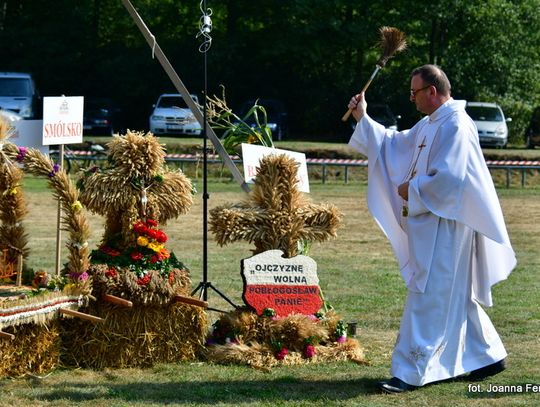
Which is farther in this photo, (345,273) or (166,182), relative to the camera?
(345,273)

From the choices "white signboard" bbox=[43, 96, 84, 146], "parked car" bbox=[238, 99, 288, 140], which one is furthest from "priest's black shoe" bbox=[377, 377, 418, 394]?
"parked car" bbox=[238, 99, 288, 140]

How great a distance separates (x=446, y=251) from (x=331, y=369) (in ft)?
4.18

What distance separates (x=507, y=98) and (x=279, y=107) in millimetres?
8916

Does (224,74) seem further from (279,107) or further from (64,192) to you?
(64,192)

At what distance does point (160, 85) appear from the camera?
42406 millimetres

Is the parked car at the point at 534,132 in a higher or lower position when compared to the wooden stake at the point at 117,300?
higher

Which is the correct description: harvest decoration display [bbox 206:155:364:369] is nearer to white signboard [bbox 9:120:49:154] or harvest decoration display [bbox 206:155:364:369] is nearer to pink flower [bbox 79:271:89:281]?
pink flower [bbox 79:271:89:281]

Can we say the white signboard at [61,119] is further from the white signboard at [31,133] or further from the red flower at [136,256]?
the red flower at [136,256]

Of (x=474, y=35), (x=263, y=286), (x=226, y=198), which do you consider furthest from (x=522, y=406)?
(x=474, y=35)

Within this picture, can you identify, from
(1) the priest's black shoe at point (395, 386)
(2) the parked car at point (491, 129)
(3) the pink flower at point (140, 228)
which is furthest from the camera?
(2) the parked car at point (491, 129)

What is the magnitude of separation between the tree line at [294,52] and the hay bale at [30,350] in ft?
106

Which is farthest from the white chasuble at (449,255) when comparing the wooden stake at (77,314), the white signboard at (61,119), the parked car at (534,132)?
the parked car at (534,132)

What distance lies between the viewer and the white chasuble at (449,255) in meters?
7.41

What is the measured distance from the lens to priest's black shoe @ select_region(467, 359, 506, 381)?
25.4 ft
